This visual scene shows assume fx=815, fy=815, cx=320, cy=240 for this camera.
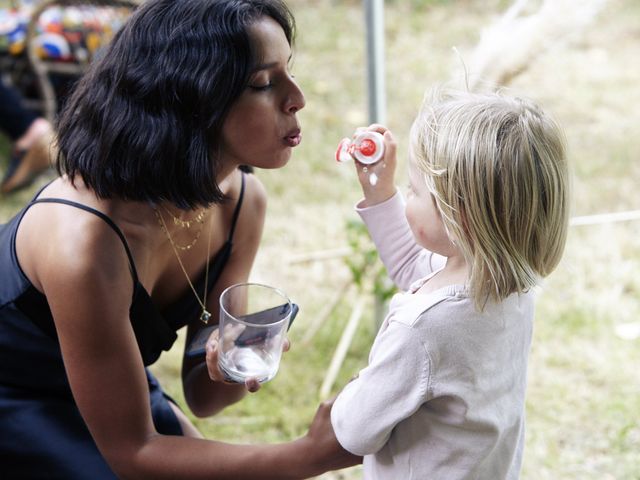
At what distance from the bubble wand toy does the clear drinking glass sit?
30 centimetres

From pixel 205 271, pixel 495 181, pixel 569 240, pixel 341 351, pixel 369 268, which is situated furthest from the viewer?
pixel 569 240

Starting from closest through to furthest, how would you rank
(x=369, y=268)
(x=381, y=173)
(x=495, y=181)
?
(x=495, y=181)
(x=381, y=173)
(x=369, y=268)

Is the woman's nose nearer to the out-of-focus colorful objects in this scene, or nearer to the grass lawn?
the grass lawn

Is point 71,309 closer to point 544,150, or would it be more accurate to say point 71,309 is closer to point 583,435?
point 544,150

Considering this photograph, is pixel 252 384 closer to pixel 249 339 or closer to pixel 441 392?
pixel 249 339

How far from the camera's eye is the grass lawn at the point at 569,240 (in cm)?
267

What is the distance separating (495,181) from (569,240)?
246cm

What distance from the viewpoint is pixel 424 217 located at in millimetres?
1375

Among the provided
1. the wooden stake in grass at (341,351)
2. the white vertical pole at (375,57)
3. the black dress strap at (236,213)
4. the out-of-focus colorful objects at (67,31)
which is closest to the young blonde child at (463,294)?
the black dress strap at (236,213)

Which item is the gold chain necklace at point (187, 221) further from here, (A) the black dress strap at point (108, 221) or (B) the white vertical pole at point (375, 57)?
(B) the white vertical pole at point (375, 57)

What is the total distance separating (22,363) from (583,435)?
1738mm

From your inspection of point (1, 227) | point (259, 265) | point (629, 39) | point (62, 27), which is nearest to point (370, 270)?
point (259, 265)

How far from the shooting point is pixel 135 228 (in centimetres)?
164

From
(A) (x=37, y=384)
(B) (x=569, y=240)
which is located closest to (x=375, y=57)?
(A) (x=37, y=384)
